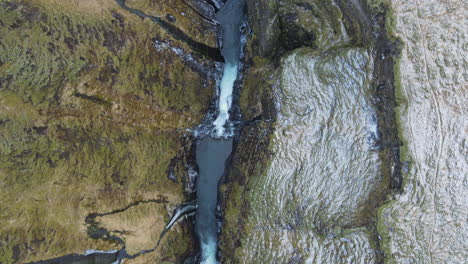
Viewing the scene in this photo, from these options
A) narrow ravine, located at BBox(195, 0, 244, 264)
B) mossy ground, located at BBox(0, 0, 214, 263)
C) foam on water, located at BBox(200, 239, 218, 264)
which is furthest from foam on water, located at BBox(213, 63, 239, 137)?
foam on water, located at BBox(200, 239, 218, 264)

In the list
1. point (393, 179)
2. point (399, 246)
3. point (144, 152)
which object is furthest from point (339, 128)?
point (144, 152)

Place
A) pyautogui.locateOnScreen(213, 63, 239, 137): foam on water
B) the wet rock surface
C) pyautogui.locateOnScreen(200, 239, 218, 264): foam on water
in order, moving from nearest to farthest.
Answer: the wet rock surface → pyautogui.locateOnScreen(200, 239, 218, 264): foam on water → pyautogui.locateOnScreen(213, 63, 239, 137): foam on water

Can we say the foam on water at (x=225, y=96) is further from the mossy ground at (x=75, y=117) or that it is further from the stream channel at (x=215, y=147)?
the mossy ground at (x=75, y=117)

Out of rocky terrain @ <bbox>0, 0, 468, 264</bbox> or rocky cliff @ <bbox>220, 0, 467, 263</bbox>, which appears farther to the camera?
rocky cliff @ <bbox>220, 0, 467, 263</bbox>

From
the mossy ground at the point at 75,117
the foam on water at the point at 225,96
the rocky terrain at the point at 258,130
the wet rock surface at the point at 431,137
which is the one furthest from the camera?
the foam on water at the point at 225,96

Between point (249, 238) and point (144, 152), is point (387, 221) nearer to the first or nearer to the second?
point (249, 238)

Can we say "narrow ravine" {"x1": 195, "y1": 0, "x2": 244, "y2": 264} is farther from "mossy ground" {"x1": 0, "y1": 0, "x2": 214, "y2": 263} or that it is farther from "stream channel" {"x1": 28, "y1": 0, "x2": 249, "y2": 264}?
"mossy ground" {"x1": 0, "y1": 0, "x2": 214, "y2": 263}

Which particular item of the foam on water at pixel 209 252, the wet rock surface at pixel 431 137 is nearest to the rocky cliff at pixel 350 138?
the wet rock surface at pixel 431 137
